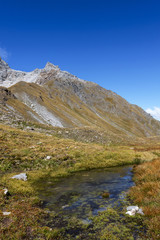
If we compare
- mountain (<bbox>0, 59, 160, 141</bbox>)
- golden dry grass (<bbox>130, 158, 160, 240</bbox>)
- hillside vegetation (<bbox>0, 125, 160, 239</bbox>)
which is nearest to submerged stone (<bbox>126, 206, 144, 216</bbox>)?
golden dry grass (<bbox>130, 158, 160, 240</bbox>)

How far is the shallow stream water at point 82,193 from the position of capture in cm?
1311

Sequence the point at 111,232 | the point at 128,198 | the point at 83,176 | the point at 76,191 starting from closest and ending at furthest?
the point at 111,232 → the point at 128,198 → the point at 76,191 → the point at 83,176

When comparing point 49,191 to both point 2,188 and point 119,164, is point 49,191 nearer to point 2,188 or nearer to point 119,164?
point 2,188

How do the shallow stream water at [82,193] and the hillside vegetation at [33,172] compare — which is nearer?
the hillside vegetation at [33,172]

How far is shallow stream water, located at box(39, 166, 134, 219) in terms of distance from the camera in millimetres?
13113

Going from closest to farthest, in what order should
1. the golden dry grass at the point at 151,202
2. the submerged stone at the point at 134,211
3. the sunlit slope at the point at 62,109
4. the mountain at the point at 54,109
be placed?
1. the golden dry grass at the point at 151,202
2. the submerged stone at the point at 134,211
3. the mountain at the point at 54,109
4. the sunlit slope at the point at 62,109

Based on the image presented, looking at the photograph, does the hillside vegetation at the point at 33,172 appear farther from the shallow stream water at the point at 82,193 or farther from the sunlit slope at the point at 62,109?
the sunlit slope at the point at 62,109

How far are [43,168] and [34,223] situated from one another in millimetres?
14712

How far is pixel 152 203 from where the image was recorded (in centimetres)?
1223

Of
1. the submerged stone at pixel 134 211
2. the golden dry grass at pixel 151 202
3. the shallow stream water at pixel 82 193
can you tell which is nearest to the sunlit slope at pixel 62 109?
the shallow stream water at pixel 82 193

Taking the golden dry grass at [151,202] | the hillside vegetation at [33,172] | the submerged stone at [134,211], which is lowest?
the hillside vegetation at [33,172]

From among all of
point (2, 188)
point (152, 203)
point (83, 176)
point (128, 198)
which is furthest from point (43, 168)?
point (152, 203)

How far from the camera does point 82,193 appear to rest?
54.6 feet

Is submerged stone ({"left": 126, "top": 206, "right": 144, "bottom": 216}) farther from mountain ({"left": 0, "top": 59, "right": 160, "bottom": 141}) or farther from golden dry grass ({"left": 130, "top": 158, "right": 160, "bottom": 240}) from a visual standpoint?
mountain ({"left": 0, "top": 59, "right": 160, "bottom": 141})
